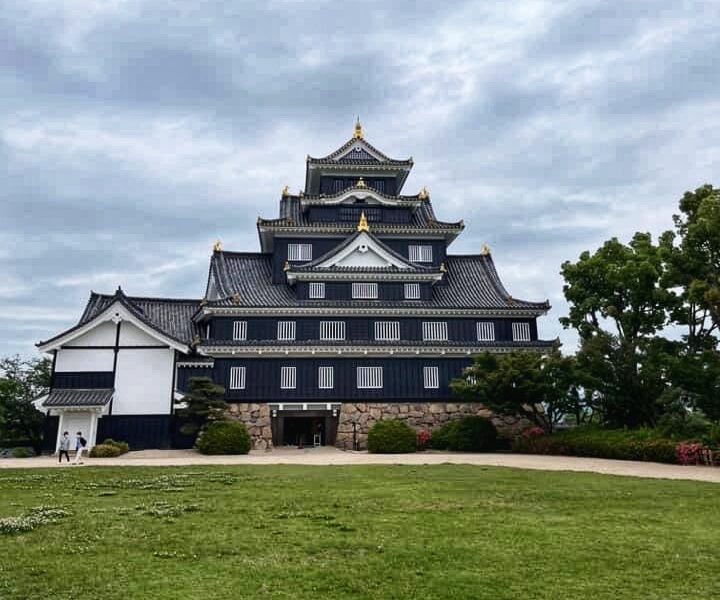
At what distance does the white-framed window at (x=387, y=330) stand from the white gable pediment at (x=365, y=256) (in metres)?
3.71

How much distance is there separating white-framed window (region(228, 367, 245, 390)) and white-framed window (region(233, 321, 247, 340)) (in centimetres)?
194

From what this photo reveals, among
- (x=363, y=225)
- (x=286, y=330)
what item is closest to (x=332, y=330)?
(x=286, y=330)

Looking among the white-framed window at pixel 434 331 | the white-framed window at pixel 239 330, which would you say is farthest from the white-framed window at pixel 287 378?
the white-framed window at pixel 434 331

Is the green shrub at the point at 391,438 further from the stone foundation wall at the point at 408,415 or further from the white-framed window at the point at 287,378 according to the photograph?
the white-framed window at the point at 287,378

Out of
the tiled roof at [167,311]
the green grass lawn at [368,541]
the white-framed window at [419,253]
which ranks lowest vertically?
the green grass lawn at [368,541]

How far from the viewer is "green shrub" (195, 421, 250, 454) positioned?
92.2 ft

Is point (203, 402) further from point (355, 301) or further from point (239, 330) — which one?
point (355, 301)

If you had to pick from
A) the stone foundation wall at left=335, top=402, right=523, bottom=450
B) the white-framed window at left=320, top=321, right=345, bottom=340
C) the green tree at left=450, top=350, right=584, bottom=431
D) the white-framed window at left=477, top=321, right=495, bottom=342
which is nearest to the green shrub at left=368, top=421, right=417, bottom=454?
the stone foundation wall at left=335, top=402, right=523, bottom=450

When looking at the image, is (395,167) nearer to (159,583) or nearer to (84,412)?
(84,412)

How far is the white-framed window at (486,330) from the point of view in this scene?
35688 millimetres

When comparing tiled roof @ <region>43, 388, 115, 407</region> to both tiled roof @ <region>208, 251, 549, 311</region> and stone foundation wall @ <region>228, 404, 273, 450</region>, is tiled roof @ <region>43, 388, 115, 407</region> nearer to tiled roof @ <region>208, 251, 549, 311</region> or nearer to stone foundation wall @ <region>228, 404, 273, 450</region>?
stone foundation wall @ <region>228, 404, 273, 450</region>

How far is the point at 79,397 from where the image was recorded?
98.6 feet

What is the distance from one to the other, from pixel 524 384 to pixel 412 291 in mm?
10221

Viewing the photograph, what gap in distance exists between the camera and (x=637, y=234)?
99.6 feet
